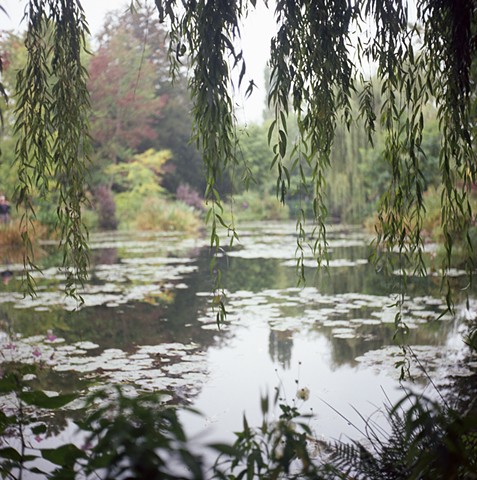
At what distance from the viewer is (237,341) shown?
512 cm

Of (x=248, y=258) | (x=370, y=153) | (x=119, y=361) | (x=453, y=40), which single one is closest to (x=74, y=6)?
(x=453, y=40)

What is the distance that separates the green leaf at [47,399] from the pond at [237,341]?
1229mm

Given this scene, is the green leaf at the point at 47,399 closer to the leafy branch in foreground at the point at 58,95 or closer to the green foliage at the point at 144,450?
the green foliage at the point at 144,450

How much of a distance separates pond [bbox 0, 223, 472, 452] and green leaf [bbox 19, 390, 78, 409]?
1229 mm

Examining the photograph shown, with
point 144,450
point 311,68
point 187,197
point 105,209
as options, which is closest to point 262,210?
point 187,197

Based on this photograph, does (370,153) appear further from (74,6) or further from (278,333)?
(74,6)

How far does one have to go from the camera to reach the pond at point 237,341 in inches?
144

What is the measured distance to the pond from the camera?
3.66 meters

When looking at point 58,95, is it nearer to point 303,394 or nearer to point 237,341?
point 303,394

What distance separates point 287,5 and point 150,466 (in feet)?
5.95

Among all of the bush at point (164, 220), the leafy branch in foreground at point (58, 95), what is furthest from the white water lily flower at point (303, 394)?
the bush at point (164, 220)

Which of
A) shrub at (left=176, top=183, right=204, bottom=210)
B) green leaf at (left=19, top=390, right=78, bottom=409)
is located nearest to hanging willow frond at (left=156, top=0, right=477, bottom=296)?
green leaf at (left=19, top=390, right=78, bottom=409)

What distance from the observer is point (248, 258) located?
11383 millimetres

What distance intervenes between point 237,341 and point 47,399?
381 cm
